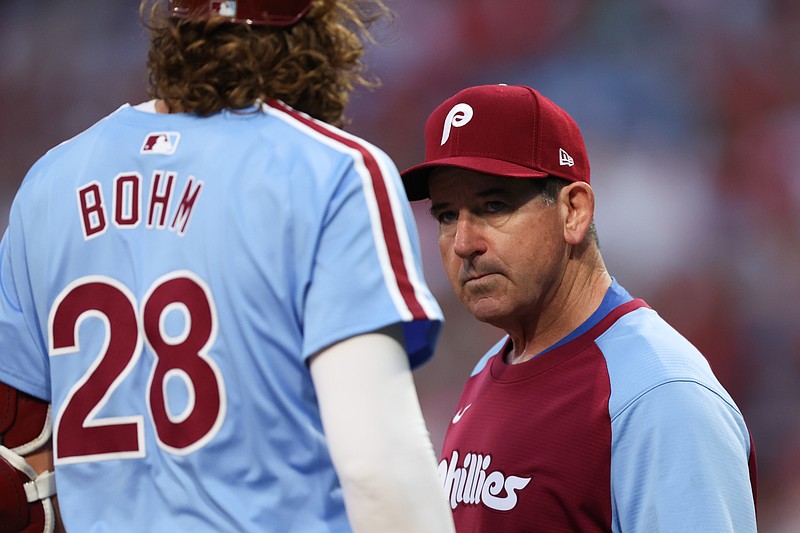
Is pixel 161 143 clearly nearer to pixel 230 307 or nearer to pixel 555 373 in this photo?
pixel 230 307

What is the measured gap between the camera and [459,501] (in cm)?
189

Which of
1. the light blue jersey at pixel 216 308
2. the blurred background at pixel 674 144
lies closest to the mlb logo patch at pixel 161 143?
the light blue jersey at pixel 216 308

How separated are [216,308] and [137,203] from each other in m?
0.18

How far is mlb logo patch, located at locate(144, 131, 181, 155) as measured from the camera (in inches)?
49.0

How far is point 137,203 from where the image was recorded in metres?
1.24

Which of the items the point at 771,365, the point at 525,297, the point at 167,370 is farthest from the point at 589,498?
the point at 771,365

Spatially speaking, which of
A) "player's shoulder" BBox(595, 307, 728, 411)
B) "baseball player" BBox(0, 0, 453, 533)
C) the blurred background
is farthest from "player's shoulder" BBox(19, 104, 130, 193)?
the blurred background

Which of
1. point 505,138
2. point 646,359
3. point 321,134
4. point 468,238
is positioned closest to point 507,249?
point 468,238

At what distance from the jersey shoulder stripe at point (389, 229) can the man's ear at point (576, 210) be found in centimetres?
84

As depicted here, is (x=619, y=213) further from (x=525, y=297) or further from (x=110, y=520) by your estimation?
(x=110, y=520)

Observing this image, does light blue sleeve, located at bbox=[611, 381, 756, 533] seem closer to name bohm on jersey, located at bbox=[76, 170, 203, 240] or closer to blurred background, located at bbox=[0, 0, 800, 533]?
name bohm on jersey, located at bbox=[76, 170, 203, 240]

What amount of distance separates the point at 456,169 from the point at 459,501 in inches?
25.5

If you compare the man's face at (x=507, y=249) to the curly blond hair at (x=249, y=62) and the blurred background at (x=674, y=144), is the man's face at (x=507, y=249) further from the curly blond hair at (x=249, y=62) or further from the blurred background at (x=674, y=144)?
the blurred background at (x=674, y=144)

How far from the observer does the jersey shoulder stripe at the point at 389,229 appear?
1.14 metres
